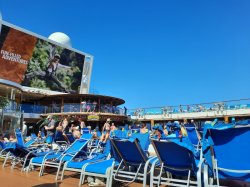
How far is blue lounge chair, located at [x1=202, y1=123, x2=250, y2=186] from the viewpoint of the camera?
9.86 feet

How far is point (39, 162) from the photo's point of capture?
19.9 ft

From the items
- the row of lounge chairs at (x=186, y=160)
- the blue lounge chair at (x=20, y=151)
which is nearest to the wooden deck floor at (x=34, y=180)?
the row of lounge chairs at (x=186, y=160)

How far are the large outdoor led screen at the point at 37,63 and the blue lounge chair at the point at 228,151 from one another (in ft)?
103

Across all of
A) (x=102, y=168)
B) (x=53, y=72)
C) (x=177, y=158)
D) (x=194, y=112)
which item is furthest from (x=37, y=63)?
(x=177, y=158)

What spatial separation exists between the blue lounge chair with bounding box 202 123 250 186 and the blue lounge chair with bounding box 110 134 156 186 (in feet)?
4.03

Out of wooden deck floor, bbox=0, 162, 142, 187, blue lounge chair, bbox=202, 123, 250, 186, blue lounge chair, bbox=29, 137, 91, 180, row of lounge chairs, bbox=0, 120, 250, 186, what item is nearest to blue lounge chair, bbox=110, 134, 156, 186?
row of lounge chairs, bbox=0, 120, 250, 186

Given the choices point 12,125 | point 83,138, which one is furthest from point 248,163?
point 12,125

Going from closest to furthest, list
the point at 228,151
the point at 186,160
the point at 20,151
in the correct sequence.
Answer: the point at 228,151, the point at 186,160, the point at 20,151

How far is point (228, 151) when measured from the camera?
3094 mm

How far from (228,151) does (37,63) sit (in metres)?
35.0

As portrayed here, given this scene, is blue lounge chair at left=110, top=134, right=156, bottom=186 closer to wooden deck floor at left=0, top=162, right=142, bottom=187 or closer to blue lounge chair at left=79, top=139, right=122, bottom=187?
blue lounge chair at left=79, top=139, right=122, bottom=187

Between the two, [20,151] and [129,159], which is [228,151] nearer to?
[129,159]

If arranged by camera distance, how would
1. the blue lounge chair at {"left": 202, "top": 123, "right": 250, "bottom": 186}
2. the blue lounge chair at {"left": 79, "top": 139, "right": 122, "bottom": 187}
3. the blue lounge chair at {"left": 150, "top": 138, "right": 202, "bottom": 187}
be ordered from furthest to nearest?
the blue lounge chair at {"left": 79, "top": 139, "right": 122, "bottom": 187} < the blue lounge chair at {"left": 150, "top": 138, "right": 202, "bottom": 187} < the blue lounge chair at {"left": 202, "top": 123, "right": 250, "bottom": 186}

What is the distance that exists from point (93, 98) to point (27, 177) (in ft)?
78.0
